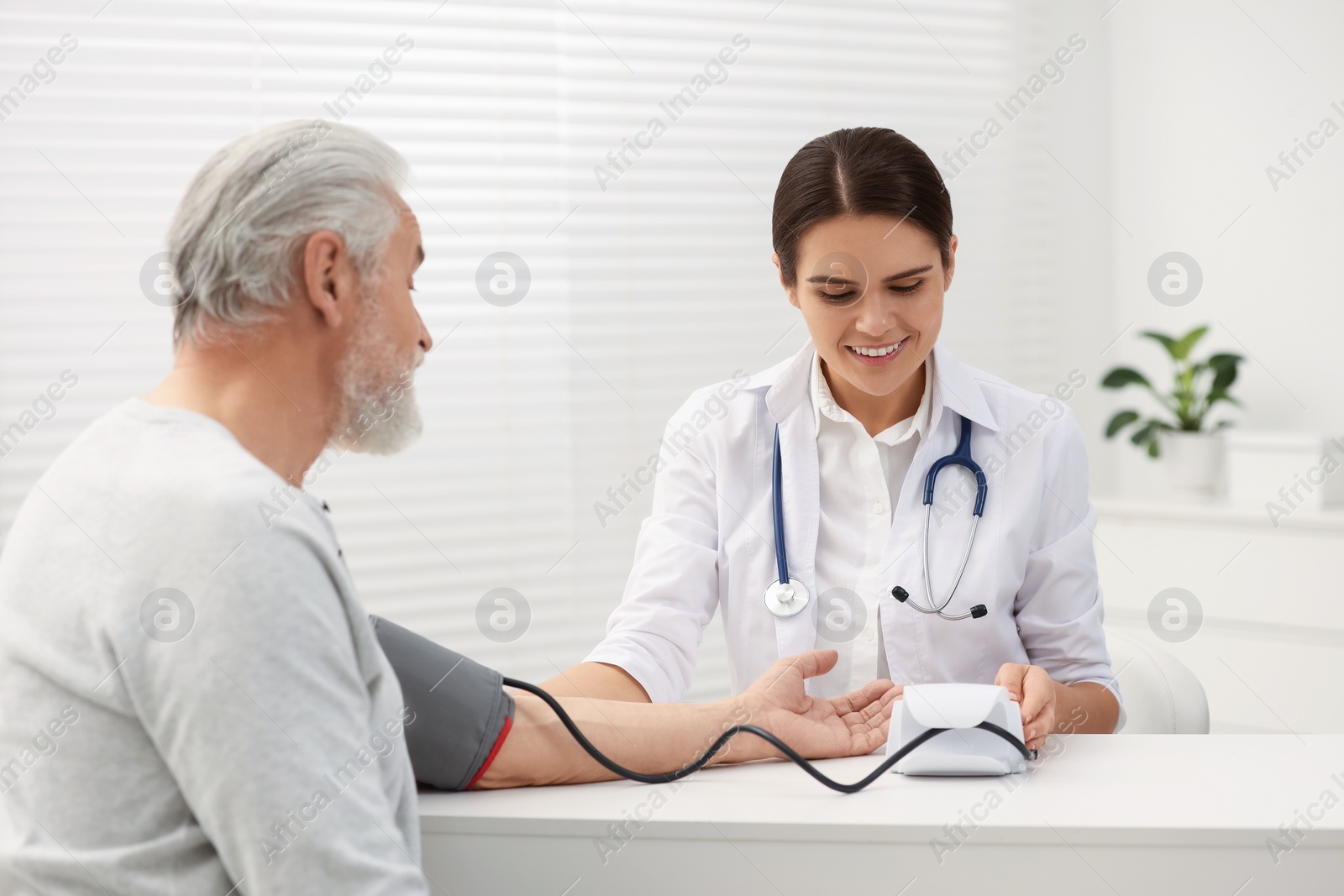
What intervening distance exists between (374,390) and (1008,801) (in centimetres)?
73

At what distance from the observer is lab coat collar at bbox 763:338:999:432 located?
171 cm

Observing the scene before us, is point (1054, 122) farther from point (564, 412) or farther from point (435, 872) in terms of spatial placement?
point (435, 872)

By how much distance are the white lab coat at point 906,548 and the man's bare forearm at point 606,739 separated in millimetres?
366

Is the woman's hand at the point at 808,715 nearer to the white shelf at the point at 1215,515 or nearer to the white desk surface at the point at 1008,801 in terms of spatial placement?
the white desk surface at the point at 1008,801

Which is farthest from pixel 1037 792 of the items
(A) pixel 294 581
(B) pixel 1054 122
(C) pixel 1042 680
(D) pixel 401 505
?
(B) pixel 1054 122

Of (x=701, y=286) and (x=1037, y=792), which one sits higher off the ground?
(x=701, y=286)

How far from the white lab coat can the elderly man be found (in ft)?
2.09

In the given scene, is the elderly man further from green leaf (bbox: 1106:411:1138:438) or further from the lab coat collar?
green leaf (bbox: 1106:411:1138:438)

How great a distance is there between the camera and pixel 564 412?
323cm

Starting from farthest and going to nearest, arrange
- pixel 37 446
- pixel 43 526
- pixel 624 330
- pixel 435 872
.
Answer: pixel 624 330, pixel 37 446, pixel 435 872, pixel 43 526

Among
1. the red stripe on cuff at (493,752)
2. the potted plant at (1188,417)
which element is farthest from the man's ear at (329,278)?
the potted plant at (1188,417)

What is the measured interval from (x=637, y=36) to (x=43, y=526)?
2.72m

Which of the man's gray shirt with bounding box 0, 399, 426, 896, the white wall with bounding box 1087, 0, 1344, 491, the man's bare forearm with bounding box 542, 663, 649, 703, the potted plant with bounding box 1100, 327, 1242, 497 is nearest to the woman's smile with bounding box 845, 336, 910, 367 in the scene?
the man's bare forearm with bounding box 542, 663, 649, 703

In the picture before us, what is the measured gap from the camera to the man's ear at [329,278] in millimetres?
1026
